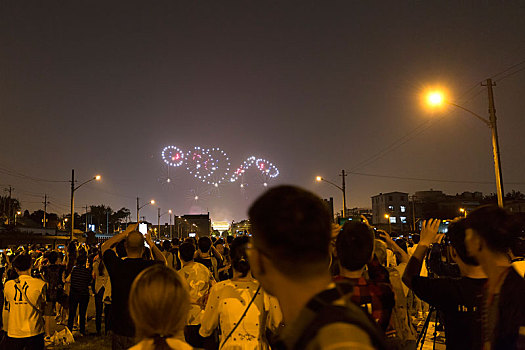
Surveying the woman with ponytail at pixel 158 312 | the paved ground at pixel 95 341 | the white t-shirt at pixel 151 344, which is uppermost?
the woman with ponytail at pixel 158 312

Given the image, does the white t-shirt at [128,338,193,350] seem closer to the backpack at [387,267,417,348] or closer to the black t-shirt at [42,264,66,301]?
the backpack at [387,267,417,348]

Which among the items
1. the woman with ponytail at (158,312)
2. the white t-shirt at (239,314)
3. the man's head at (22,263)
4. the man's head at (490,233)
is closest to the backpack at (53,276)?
the man's head at (22,263)

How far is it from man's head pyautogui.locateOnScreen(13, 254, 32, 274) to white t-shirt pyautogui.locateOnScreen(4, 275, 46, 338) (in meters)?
0.15

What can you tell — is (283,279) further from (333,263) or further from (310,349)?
(333,263)

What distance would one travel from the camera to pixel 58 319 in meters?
12.4

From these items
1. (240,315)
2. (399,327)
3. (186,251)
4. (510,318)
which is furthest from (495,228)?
(186,251)

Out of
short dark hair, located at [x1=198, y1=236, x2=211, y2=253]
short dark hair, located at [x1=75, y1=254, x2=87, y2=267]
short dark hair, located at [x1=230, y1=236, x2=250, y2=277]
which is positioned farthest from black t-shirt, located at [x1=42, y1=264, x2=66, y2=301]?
short dark hair, located at [x1=230, y1=236, x2=250, y2=277]

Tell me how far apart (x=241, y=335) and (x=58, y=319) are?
1052cm

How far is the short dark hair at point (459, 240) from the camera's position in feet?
10.0

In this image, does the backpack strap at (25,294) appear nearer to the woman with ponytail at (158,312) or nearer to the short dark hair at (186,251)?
the short dark hair at (186,251)

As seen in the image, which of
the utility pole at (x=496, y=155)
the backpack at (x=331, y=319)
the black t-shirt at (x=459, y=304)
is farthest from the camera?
the utility pole at (x=496, y=155)

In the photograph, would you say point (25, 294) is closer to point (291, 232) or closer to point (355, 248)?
point (355, 248)

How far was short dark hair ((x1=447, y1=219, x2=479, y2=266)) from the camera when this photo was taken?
3.06 m

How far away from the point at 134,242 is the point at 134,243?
0.5 inches
